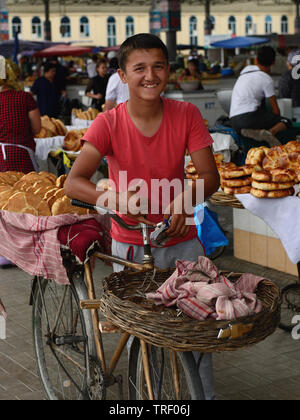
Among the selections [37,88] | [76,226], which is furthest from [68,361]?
[37,88]

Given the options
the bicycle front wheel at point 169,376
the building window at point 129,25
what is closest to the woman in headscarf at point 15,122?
the bicycle front wheel at point 169,376

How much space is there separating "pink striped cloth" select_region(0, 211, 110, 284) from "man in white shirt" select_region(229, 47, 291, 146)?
4.28m

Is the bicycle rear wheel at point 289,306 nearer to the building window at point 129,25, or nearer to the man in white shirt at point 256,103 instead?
the man in white shirt at point 256,103

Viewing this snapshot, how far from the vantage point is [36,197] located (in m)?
3.79

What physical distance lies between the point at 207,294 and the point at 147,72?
0.90m

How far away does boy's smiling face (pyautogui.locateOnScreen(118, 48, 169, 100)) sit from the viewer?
265 cm

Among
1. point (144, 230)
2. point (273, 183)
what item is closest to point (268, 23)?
point (273, 183)

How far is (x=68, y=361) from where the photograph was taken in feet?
11.6

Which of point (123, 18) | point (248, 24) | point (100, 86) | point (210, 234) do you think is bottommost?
point (210, 234)

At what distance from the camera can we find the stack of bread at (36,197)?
365 centimetres

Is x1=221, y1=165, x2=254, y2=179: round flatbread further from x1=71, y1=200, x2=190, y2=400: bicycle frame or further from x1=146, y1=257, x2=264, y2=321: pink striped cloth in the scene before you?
x1=146, y1=257, x2=264, y2=321: pink striped cloth

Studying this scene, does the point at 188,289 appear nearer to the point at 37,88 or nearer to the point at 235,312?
the point at 235,312

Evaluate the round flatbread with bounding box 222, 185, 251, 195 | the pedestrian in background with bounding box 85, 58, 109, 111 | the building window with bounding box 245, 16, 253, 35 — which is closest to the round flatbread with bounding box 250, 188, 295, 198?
the round flatbread with bounding box 222, 185, 251, 195

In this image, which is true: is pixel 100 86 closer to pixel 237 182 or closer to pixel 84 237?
pixel 237 182
